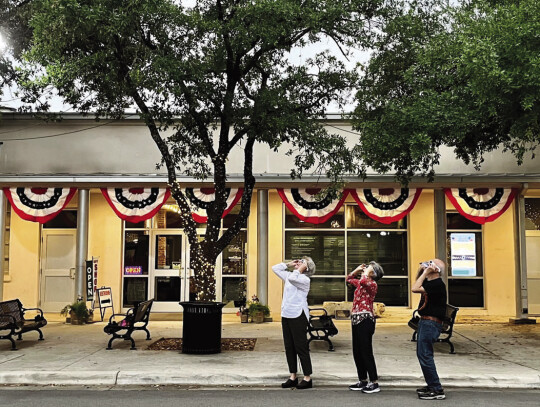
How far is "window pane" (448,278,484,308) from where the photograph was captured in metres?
16.8

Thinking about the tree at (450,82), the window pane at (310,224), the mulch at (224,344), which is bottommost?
the mulch at (224,344)

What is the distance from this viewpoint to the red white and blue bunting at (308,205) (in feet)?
49.0

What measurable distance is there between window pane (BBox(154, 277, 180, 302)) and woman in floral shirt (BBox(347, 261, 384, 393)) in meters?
9.60

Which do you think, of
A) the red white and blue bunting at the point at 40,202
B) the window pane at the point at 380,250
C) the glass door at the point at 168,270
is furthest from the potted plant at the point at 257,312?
the red white and blue bunting at the point at 40,202

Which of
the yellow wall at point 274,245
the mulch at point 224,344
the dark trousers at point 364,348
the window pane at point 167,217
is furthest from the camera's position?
the window pane at point 167,217

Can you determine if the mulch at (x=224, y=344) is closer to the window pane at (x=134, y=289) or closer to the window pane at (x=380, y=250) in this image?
the window pane at (x=134, y=289)

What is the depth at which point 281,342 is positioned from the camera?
1173cm

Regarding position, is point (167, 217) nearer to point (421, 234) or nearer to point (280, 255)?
point (280, 255)

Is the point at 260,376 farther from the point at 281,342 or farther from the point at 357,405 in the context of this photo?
the point at 281,342

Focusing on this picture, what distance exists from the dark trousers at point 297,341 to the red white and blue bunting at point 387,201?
7361 mm

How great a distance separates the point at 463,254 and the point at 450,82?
8.01m

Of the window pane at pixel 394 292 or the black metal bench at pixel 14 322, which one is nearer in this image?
the black metal bench at pixel 14 322

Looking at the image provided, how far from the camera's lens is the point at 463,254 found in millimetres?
16953

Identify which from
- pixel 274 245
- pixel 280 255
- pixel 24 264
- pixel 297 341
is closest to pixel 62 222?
pixel 24 264
